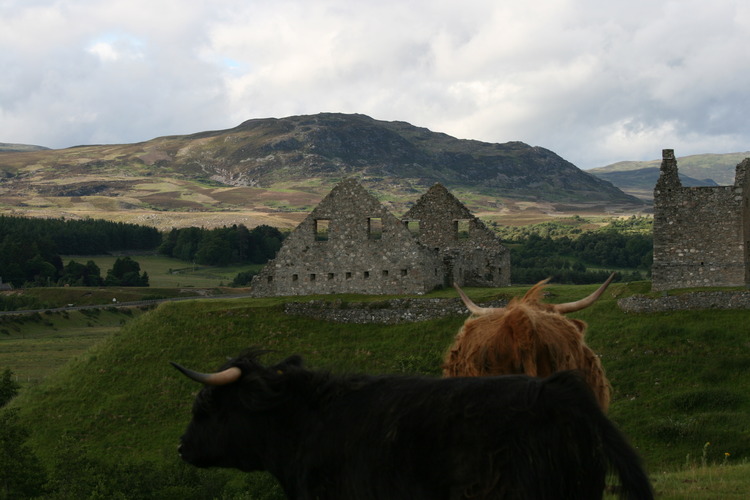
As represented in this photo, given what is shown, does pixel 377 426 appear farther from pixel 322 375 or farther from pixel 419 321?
pixel 419 321

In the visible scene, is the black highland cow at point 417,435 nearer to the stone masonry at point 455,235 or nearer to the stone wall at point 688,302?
the stone wall at point 688,302

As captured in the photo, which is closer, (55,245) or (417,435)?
(417,435)

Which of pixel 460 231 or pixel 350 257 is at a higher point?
pixel 460 231

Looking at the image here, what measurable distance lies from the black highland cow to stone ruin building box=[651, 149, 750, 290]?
28.1m

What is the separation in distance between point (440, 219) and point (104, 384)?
59.5 feet

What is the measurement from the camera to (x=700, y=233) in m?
32.1

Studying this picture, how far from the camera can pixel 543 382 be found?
5266mm

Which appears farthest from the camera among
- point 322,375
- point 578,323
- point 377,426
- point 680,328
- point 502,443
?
point 680,328

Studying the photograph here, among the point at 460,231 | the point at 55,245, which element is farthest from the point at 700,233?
the point at 55,245

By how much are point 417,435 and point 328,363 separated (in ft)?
45.3

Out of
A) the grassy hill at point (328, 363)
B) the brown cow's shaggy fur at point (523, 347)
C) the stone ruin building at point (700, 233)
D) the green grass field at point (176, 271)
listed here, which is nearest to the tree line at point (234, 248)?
the green grass field at point (176, 271)

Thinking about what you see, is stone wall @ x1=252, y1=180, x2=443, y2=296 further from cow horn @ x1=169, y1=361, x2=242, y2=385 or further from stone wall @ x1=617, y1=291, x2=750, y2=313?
cow horn @ x1=169, y1=361, x2=242, y2=385

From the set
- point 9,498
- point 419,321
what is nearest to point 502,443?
point 9,498

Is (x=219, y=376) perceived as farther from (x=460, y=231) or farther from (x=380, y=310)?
(x=460, y=231)
